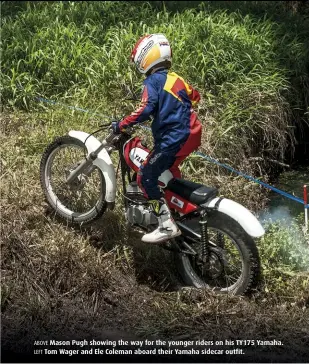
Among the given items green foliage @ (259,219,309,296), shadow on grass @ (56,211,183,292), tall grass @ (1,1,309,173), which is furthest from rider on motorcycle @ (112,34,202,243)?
tall grass @ (1,1,309,173)

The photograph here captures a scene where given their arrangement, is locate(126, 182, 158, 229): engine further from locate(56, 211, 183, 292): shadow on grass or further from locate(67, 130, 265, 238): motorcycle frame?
locate(56, 211, 183, 292): shadow on grass

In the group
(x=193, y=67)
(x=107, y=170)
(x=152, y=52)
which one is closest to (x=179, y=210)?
(x=107, y=170)

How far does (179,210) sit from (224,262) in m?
0.53

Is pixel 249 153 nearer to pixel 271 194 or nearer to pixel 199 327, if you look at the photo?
pixel 271 194

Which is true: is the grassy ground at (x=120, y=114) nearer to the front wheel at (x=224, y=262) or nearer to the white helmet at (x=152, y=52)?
the front wheel at (x=224, y=262)

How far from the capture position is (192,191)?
19.1ft

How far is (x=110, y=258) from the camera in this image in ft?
20.8

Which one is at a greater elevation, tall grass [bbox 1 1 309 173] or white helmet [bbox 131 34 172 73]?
tall grass [bbox 1 1 309 173]

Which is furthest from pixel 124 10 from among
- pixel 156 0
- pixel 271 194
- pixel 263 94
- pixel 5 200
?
pixel 5 200

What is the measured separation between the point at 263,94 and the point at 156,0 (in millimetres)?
3593

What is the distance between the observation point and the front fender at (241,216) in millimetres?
5586

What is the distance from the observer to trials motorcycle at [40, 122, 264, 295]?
570 centimetres

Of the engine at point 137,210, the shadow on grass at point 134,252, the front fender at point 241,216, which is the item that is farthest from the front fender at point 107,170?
the front fender at point 241,216

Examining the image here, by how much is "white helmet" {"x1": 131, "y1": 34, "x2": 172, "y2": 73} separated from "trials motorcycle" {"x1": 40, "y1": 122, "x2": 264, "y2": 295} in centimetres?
55
